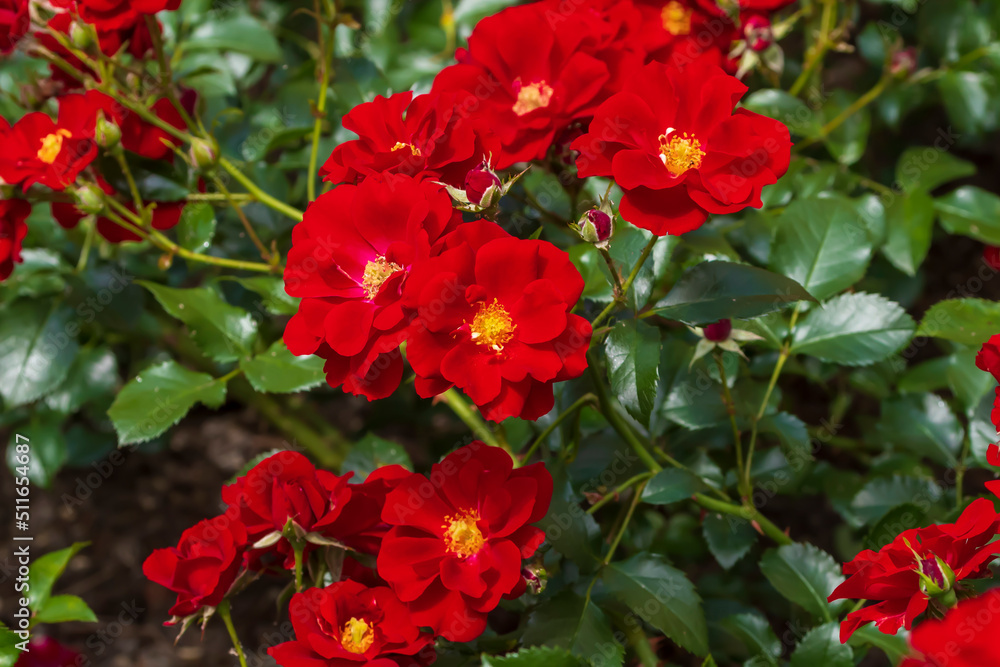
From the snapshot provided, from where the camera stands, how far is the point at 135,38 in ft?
4.51

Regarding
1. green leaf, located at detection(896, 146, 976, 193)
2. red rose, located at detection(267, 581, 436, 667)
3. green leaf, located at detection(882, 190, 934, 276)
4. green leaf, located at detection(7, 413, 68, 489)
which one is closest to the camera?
red rose, located at detection(267, 581, 436, 667)

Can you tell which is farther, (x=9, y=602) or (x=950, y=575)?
(x=9, y=602)

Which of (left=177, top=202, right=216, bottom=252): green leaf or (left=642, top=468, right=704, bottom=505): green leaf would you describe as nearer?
(left=642, top=468, right=704, bottom=505): green leaf

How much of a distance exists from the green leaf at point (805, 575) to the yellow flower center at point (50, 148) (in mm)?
1313

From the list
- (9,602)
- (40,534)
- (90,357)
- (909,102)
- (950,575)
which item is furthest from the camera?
(40,534)

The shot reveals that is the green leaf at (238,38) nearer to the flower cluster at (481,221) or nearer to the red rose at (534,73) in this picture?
the red rose at (534,73)

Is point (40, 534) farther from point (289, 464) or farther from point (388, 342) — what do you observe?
point (388, 342)

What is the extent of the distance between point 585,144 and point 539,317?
0.23 metres

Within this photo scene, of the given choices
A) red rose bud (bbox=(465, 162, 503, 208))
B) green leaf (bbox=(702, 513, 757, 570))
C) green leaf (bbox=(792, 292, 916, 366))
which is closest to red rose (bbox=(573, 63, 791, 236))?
red rose bud (bbox=(465, 162, 503, 208))

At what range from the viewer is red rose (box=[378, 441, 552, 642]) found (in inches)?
35.6

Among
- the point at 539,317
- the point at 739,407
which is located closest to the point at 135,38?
the point at 539,317

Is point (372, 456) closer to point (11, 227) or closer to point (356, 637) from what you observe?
point (356, 637)

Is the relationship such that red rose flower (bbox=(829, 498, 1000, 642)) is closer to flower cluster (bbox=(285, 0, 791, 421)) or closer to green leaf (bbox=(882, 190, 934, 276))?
flower cluster (bbox=(285, 0, 791, 421))

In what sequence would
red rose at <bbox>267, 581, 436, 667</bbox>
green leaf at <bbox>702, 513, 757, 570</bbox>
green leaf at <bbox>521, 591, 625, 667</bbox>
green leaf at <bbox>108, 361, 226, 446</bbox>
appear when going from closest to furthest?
red rose at <bbox>267, 581, 436, 667</bbox>
green leaf at <bbox>521, 591, 625, 667</bbox>
green leaf at <bbox>108, 361, 226, 446</bbox>
green leaf at <bbox>702, 513, 757, 570</bbox>
